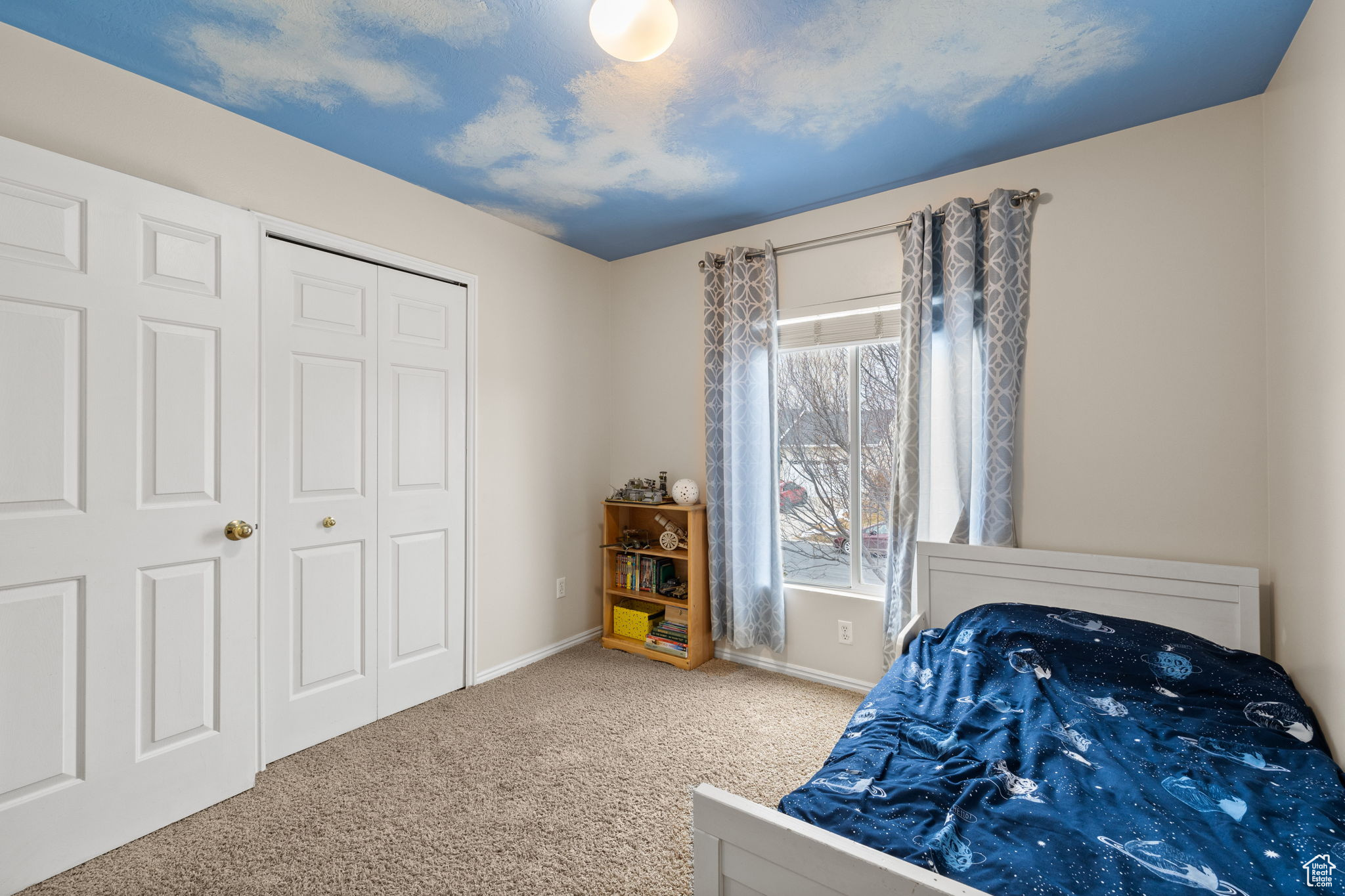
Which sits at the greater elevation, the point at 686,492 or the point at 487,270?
the point at 487,270

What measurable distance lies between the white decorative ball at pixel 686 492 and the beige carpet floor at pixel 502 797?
3.41 feet

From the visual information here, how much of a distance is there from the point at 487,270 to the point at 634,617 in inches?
87.4

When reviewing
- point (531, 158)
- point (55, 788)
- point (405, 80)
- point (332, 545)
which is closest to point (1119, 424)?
point (531, 158)

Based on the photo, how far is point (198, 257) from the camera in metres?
2.09

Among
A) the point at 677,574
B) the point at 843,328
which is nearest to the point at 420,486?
the point at 677,574

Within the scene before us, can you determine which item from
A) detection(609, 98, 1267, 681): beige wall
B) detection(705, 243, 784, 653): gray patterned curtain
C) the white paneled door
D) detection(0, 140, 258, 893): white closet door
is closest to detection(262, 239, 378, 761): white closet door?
the white paneled door

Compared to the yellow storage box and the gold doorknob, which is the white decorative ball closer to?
the yellow storage box

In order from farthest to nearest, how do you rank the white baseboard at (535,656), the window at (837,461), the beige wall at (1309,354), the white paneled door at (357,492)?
the white baseboard at (535,656)
the window at (837,461)
the white paneled door at (357,492)
the beige wall at (1309,354)

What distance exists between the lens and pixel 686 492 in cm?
358

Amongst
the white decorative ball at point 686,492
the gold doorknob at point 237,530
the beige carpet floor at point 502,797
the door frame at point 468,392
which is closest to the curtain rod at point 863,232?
the white decorative ball at point 686,492

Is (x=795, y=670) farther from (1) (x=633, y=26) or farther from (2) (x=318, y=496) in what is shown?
(1) (x=633, y=26)

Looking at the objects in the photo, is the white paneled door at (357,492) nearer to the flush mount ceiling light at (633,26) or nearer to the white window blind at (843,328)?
the flush mount ceiling light at (633,26)

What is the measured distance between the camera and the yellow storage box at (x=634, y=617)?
365 cm

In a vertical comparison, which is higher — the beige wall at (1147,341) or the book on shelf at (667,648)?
the beige wall at (1147,341)
